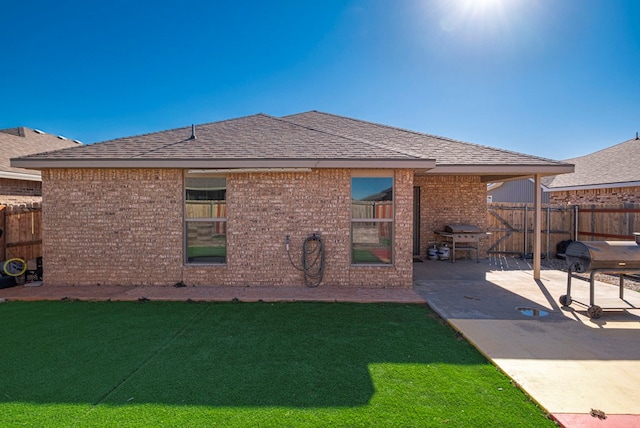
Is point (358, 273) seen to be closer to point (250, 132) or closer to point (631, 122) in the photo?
point (250, 132)

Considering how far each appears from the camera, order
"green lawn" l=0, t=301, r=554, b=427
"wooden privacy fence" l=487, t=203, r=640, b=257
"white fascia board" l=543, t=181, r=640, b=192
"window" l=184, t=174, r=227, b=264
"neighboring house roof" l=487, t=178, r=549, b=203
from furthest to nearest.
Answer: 1. "neighboring house roof" l=487, t=178, r=549, b=203
2. "wooden privacy fence" l=487, t=203, r=640, b=257
3. "white fascia board" l=543, t=181, r=640, b=192
4. "window" l=184, t=174, r=227, b=264
5. "green lawn" l=0, t=301, r=554, b=427

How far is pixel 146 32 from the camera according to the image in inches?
392

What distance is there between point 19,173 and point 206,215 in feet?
23.7

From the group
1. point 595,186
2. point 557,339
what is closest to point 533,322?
point 557,339

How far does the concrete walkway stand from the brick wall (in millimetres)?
364

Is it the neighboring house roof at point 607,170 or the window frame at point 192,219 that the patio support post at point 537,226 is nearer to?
the neighboring house roof at point 607,170

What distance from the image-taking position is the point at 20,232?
786cm

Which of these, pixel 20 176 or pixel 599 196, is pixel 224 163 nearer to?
pixel 20 176

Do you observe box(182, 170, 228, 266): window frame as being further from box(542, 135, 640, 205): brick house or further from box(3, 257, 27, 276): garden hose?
box(542, 135, 640, 205): brick house

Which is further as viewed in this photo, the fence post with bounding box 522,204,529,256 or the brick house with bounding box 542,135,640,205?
the brick house with bounding box 542,135,640,205

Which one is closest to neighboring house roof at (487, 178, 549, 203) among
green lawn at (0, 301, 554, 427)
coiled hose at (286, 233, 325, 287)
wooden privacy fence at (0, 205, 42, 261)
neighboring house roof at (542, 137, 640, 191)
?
neighboring house roof at (542, 137, 640, 191)

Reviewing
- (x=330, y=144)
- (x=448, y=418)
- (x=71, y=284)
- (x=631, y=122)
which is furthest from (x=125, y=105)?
(x=631, y=122)

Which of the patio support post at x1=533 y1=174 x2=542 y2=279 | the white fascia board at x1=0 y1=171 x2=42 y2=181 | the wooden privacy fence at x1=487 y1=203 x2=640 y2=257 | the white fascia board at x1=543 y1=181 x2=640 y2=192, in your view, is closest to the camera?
the patio support post at x1=533 y1=174 x2=542 y2=279

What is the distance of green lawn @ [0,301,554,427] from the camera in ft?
8.93
